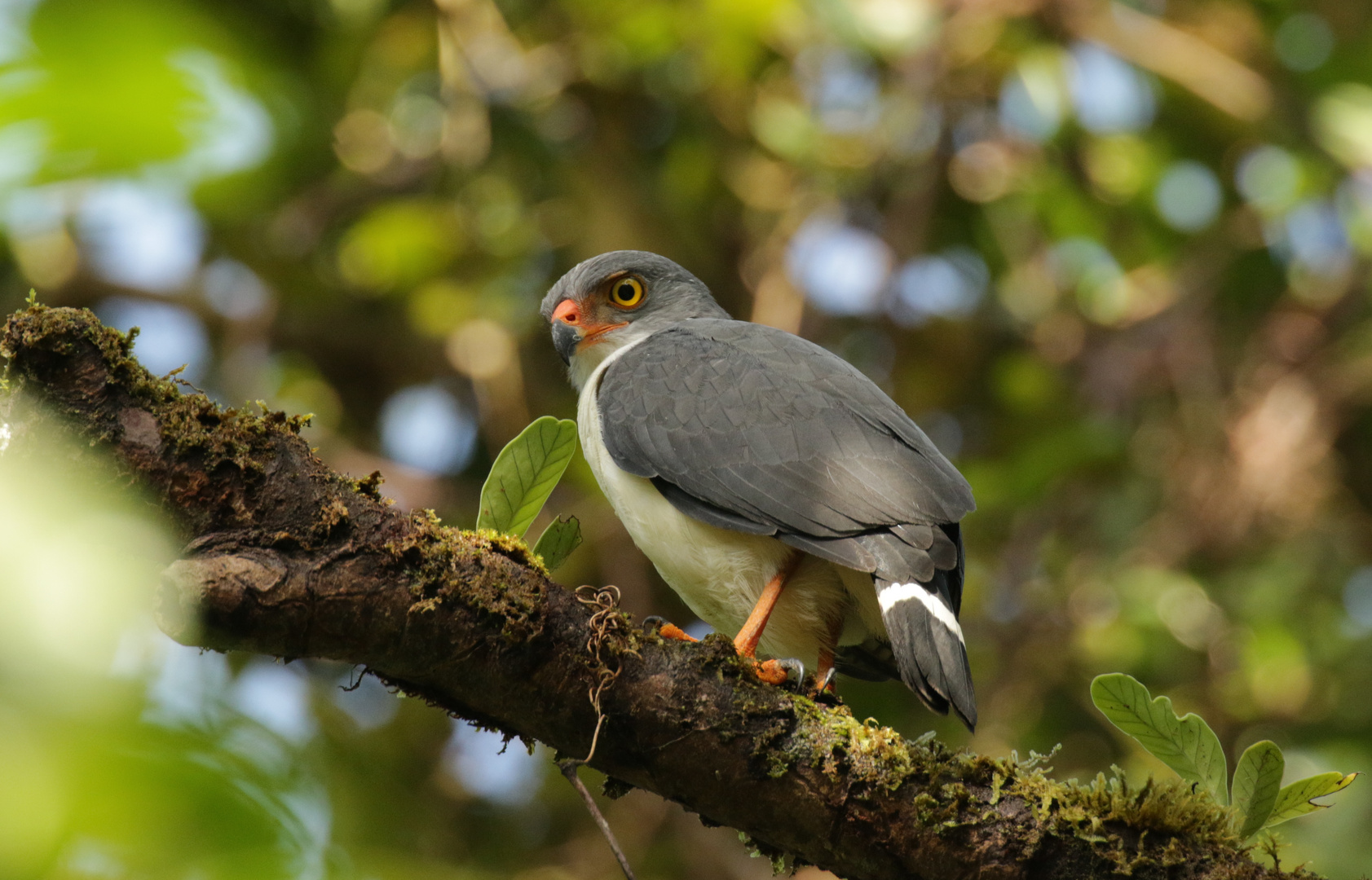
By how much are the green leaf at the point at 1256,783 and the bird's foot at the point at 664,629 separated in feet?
4.84

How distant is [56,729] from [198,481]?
1.84m

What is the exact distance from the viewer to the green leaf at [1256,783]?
2906 millimetres

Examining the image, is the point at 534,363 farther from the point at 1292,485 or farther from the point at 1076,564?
the point at 1292,485

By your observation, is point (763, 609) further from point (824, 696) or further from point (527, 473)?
point (527, 473)

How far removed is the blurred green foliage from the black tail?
3326mm

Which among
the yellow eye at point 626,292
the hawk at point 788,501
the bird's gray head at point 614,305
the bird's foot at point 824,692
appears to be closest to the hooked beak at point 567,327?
the bird's gray head at point 614,305

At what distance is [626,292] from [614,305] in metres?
0.10

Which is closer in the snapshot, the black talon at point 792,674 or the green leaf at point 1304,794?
the green leaf at point 1304,794

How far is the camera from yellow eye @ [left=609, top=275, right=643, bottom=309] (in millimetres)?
5531

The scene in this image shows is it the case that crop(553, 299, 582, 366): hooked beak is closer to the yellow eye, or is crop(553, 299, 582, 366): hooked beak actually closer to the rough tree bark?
the yellow eye

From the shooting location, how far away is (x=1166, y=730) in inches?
119

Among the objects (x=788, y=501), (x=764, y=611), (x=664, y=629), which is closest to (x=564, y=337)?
(x=788, y=501)

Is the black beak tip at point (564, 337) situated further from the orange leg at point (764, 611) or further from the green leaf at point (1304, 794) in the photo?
the green leaf at point (1304, 794)

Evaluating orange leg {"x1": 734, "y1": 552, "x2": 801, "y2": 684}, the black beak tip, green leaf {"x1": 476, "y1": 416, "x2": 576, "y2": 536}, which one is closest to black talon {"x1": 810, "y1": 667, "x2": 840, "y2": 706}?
orange leg {"x1": 734, "y1": 552, "x2": 801, "y2": 684}
